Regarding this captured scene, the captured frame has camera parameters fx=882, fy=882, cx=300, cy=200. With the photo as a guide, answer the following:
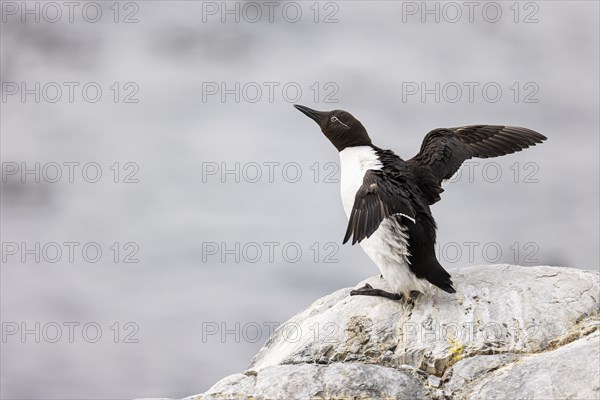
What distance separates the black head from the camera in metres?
10.2

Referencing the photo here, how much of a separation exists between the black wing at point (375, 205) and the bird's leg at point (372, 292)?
93 cm

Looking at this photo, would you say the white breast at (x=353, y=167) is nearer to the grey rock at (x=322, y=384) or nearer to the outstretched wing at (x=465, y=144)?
the outstretched wing at (x=465, y=144)

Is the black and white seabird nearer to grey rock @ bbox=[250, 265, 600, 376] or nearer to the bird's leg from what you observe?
the bird's leg

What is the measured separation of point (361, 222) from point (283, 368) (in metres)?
1.62

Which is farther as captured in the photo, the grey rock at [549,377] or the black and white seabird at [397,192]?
the black and white seabird at [397,192]

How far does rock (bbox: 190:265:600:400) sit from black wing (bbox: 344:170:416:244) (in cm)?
100

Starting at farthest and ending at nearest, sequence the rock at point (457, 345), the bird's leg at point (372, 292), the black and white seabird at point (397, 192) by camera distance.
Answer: the bird's leg at point (372, 292)
the black and white seabird at point (397, 192)
the rock at point (457, 345)

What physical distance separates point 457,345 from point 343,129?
3.04 m

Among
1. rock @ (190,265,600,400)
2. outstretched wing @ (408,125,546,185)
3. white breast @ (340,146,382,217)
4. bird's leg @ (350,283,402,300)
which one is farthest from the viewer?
outstretched wing @ (408,125,546,185)

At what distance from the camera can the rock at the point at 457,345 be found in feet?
25.1

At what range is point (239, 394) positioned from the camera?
783cm

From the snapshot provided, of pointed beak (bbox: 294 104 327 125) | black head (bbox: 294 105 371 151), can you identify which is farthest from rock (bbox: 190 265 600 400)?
pointed beak (bbox: 294 104 327 125)

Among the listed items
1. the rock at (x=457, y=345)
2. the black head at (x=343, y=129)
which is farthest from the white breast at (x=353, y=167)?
the rock at (x=457, y=345)

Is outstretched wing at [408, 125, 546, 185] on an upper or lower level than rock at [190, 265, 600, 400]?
upper
